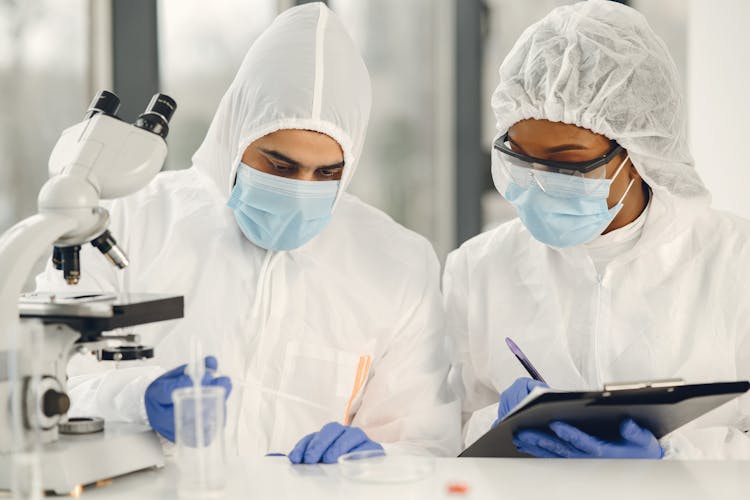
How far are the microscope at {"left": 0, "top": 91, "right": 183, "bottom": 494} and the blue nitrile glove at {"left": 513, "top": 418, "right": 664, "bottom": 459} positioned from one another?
0.66 meters

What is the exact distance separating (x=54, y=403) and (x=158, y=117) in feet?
1.56

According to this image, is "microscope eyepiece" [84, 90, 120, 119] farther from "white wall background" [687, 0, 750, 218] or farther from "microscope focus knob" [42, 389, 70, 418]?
"white wall background" [687, 0, 750, 218]

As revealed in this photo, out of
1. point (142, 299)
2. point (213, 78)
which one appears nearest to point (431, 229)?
point (213, 78)

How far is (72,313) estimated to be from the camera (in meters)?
1.22

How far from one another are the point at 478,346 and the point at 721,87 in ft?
4.33

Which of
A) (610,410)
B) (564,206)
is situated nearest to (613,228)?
(564,206)

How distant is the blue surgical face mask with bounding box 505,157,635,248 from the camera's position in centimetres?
183

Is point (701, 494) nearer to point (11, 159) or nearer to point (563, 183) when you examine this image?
point (563, 183)

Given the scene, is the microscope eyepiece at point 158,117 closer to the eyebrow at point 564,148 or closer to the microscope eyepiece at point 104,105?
the microscope eyepiece at point 104,105

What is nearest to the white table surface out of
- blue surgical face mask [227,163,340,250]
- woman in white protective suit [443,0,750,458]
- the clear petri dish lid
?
the clear petri dish lid

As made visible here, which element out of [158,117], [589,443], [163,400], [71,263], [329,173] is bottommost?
[589,443]

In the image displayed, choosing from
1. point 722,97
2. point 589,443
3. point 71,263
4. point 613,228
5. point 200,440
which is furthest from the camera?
point 722,97

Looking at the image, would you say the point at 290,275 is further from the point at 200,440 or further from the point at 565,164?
the point at 200,440

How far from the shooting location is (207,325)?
5.99 ft
